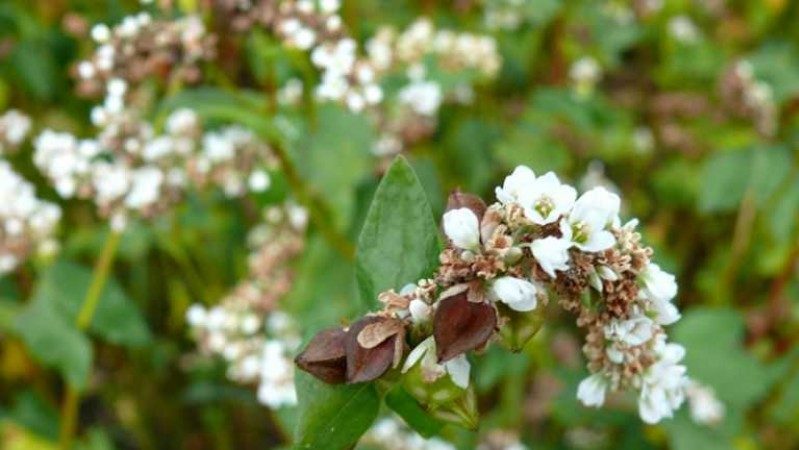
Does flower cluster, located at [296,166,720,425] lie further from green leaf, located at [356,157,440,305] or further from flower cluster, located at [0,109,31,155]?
flower cluster, located at [0,109,31,155]

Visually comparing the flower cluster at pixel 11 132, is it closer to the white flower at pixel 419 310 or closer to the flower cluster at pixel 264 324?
the flower cluster at pixel 264 324

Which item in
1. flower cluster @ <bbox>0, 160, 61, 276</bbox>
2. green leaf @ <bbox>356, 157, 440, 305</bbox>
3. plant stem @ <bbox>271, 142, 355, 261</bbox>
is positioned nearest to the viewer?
green leaf @ <bbox>356, 157, 440, 305</bbox>

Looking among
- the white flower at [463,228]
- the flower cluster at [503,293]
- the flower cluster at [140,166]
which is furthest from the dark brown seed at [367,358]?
the flower cluster at [140,166]

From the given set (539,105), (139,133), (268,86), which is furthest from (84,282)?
(539,105)

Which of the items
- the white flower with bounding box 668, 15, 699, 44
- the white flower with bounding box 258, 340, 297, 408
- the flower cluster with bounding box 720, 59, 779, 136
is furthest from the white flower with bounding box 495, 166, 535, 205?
the white flower with bounding box 668, 15, 699, 44

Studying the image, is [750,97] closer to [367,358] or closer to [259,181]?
[259,181]

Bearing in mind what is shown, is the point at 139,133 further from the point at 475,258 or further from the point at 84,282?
the point at 475,258

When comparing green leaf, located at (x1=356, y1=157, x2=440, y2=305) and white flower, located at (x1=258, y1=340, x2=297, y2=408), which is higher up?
white flower, located at (x1=258, y1=340, x2=297, y2=408)
